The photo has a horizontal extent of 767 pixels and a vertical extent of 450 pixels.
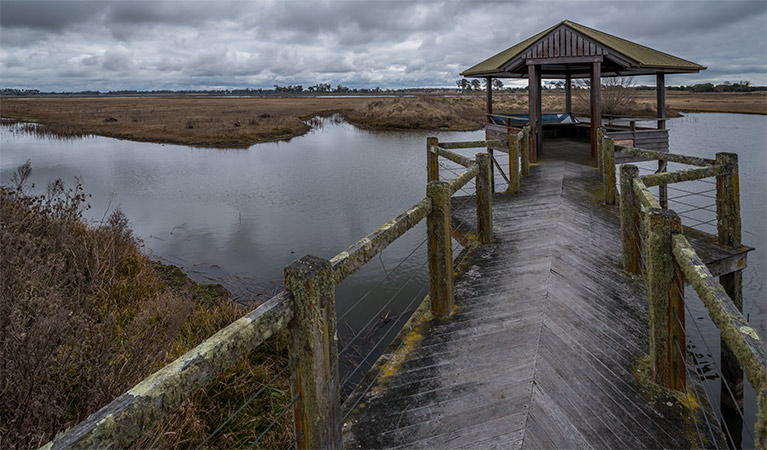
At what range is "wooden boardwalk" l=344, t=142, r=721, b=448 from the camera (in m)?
3.22

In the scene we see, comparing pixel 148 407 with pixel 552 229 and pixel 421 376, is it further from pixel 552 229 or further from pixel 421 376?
pixel 552 229

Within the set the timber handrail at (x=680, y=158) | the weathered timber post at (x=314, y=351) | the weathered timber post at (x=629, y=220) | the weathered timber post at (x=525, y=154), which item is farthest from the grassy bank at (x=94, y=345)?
the weathered timber post at (x=525, y=154)

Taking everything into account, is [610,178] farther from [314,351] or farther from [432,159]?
[314,351]

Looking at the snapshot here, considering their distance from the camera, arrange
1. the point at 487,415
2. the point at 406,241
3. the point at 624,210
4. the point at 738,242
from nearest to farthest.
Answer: the point at 487,415 < the point at 624,210 < the point at 738,242 < the point at 406,241

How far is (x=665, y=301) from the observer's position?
3.64m

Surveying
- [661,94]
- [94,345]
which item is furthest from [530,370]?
[661,94]

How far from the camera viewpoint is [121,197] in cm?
1945

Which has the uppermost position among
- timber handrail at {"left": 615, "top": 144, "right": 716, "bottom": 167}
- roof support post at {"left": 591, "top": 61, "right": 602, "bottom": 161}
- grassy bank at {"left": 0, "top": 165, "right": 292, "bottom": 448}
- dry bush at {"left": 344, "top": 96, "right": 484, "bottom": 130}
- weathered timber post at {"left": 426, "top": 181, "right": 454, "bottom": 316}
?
dry bush at {"left": 344, "top": 96, "right": 484, "bottom": 130}

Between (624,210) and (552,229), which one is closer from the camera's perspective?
(624,210)

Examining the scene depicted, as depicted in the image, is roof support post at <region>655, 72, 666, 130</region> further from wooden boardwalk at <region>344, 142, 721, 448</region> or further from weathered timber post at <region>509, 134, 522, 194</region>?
wooden boardwalk at <region>344, 142, 721, 448</region>

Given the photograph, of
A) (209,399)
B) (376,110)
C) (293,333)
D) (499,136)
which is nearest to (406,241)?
(499,136)

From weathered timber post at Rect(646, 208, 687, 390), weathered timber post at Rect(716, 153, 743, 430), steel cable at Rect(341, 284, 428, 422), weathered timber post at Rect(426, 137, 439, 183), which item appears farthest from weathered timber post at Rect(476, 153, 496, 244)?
weathered timber post at Rect(426, 137, 439, 183)

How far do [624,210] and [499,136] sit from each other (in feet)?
37.4

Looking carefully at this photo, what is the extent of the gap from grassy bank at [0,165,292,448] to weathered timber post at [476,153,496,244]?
320 centimetres
